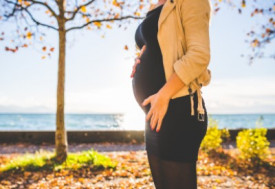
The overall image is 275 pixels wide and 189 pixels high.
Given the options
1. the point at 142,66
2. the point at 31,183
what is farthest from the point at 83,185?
the point at 142,66

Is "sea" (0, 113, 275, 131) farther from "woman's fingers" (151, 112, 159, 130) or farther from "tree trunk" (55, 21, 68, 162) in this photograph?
"woman's fingers" (151, 112, 159, 130)

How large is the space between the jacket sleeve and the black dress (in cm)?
15

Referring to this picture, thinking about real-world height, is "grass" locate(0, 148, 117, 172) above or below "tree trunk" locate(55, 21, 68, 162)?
below

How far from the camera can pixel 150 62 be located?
1.50 metres

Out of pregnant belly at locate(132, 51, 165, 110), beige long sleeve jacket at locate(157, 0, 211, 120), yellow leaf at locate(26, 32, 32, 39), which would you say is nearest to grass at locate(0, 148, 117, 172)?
yellow leaf at locate(26, 32, 32, 39)

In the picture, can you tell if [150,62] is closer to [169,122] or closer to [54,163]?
[169,122]

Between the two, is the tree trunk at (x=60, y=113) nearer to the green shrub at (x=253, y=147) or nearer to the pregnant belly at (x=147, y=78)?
the green shrub at (x=253, y=147)

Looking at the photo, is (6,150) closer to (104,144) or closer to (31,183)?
(104,144)

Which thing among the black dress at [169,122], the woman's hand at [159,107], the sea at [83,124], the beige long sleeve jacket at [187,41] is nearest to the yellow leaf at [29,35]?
the black dress at [169,122]

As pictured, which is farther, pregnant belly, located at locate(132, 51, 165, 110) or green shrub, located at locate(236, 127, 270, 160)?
green shrub, located at locate(236, 127, 270, 160)

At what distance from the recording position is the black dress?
129 centimetres

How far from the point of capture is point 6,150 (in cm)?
1048

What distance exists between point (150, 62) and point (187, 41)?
0.27m

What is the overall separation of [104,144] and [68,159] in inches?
193
